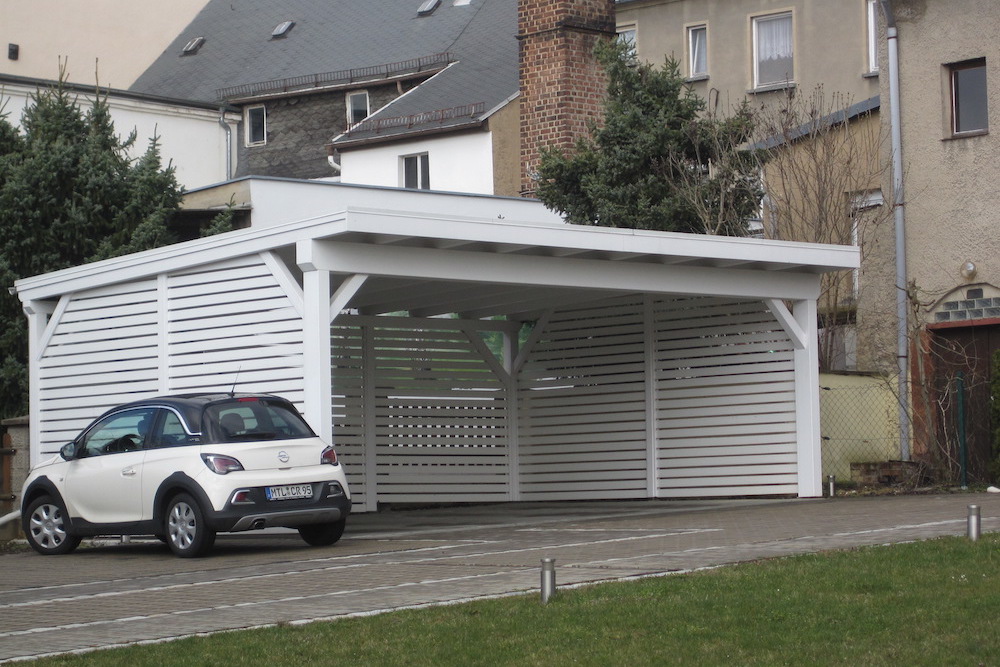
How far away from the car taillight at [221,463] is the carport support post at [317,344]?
1.69m

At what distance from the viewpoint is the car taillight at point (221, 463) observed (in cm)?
1409

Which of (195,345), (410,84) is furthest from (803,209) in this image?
(410,84)

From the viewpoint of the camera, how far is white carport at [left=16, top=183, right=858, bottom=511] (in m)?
16.4

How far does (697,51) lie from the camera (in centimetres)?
3622

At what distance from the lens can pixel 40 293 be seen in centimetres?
1939

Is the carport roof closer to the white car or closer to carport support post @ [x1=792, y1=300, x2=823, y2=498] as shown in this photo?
carport support post @ [x1=792, y1=300, x2=823, y2=498]

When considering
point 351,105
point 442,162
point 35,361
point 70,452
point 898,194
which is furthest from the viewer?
point 351,105

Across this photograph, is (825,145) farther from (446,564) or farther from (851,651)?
(851,651)

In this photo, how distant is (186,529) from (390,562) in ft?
7.86

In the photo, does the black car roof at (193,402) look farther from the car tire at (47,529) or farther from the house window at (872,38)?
the house window at (872,38)

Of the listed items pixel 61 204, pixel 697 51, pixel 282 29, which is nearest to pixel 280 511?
pixel 61 204

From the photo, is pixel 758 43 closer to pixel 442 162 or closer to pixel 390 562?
pixel 442 162

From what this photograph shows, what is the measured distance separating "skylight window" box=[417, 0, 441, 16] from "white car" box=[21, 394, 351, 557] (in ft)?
109

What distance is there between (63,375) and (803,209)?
11521 mm
